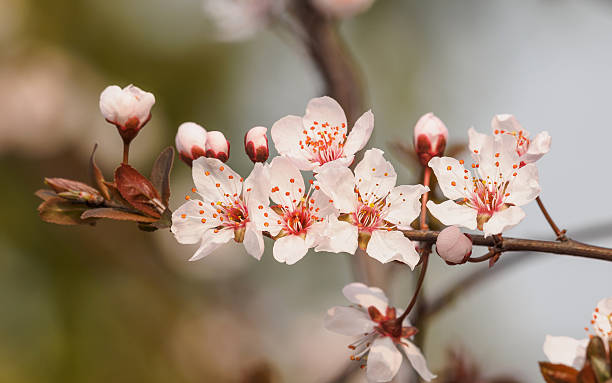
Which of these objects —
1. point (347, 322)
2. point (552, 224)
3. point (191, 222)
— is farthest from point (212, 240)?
point (552, 224)

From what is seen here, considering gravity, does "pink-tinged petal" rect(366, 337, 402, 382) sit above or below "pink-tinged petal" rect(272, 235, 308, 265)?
below

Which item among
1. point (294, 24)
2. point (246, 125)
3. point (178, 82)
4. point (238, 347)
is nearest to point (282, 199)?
point (294, 24)

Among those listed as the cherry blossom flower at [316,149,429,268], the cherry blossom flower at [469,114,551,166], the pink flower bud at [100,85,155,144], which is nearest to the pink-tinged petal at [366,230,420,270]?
the cherry blossom flower at [316,149,429,268]

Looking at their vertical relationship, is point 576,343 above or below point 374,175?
below

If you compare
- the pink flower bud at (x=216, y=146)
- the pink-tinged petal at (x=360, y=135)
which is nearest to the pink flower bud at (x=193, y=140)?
the pink flower bud at (x=216, y=146)

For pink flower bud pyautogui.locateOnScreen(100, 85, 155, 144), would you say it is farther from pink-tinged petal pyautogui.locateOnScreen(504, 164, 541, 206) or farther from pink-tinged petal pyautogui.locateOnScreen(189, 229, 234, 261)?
pink-tinged petal pyautogui.locateOnScreen(504, 164, 541, 206)

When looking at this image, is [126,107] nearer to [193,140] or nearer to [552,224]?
[193,140]
